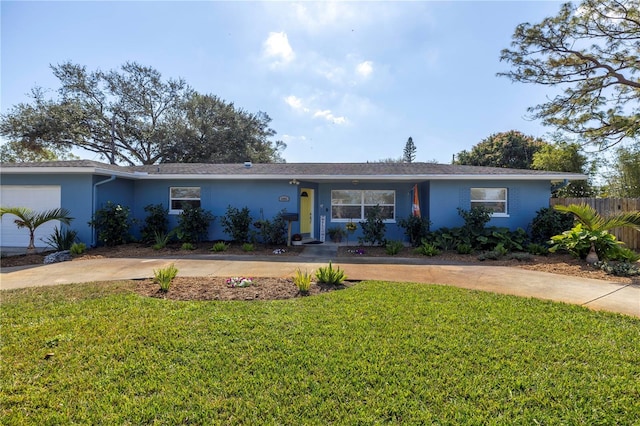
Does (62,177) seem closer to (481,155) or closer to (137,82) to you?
(137,82)

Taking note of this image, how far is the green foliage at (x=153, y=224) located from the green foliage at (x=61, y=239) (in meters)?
1.96

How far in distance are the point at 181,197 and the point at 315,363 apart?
10740 millimetres

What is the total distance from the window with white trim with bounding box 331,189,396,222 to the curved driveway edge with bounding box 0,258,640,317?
4.06 metres

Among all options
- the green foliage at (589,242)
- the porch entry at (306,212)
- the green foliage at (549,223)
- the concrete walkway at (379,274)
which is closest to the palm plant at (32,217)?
the concrete walkway at (379,274)

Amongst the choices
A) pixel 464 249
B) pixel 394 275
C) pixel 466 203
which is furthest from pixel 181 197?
pixel 466 203

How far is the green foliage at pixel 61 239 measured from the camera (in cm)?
970

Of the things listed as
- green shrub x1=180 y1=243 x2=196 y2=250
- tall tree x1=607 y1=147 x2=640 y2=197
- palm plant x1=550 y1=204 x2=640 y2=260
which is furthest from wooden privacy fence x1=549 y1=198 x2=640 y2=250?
green shrub x1=180 y1=243 x2=196 y2=250

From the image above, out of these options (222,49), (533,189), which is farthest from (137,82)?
(533,189)

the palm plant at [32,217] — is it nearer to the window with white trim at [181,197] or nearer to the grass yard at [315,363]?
the window with white trim at [181,197]

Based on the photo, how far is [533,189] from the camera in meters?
11.0

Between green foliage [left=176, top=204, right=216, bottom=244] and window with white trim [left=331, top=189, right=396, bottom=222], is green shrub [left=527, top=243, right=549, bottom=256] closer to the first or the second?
window with white trim [left=331, top=189, right=396, bottom=222]

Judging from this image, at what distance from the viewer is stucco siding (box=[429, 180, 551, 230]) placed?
11.1m

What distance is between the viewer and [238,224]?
10922mm

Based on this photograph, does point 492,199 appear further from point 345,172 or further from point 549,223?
point 345,172
